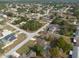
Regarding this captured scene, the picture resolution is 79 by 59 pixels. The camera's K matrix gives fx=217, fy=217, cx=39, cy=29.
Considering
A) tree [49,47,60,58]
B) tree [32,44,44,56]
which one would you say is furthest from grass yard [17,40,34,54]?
tree [49,47,60,58]

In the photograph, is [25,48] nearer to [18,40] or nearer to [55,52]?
[18,40]

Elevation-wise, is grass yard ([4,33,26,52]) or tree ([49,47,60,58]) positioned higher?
grass yard ([4,33,26,52])

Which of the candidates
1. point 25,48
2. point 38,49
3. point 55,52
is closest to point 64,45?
point 55,52

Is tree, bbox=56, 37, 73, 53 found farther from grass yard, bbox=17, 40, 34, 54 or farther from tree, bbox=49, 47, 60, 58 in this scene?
grass yard, bbox=17, 40, 34, 54

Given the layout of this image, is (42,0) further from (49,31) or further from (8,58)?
(8,58)

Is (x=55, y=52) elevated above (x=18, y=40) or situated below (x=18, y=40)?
below

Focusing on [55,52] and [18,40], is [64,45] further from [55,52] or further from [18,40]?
[18,40]

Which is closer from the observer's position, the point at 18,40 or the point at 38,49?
the point at 38,49

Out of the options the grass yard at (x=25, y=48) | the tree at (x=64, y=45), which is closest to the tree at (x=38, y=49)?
the grass yard at (x=25, y=48)

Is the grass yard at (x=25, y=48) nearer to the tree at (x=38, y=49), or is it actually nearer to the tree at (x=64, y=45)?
the tree at (x=38, y=49)

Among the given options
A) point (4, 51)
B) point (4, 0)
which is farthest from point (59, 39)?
point (4, 0)

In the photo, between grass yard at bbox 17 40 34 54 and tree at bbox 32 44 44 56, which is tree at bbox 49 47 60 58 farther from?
grass yard at bbox 17 40 34 54
